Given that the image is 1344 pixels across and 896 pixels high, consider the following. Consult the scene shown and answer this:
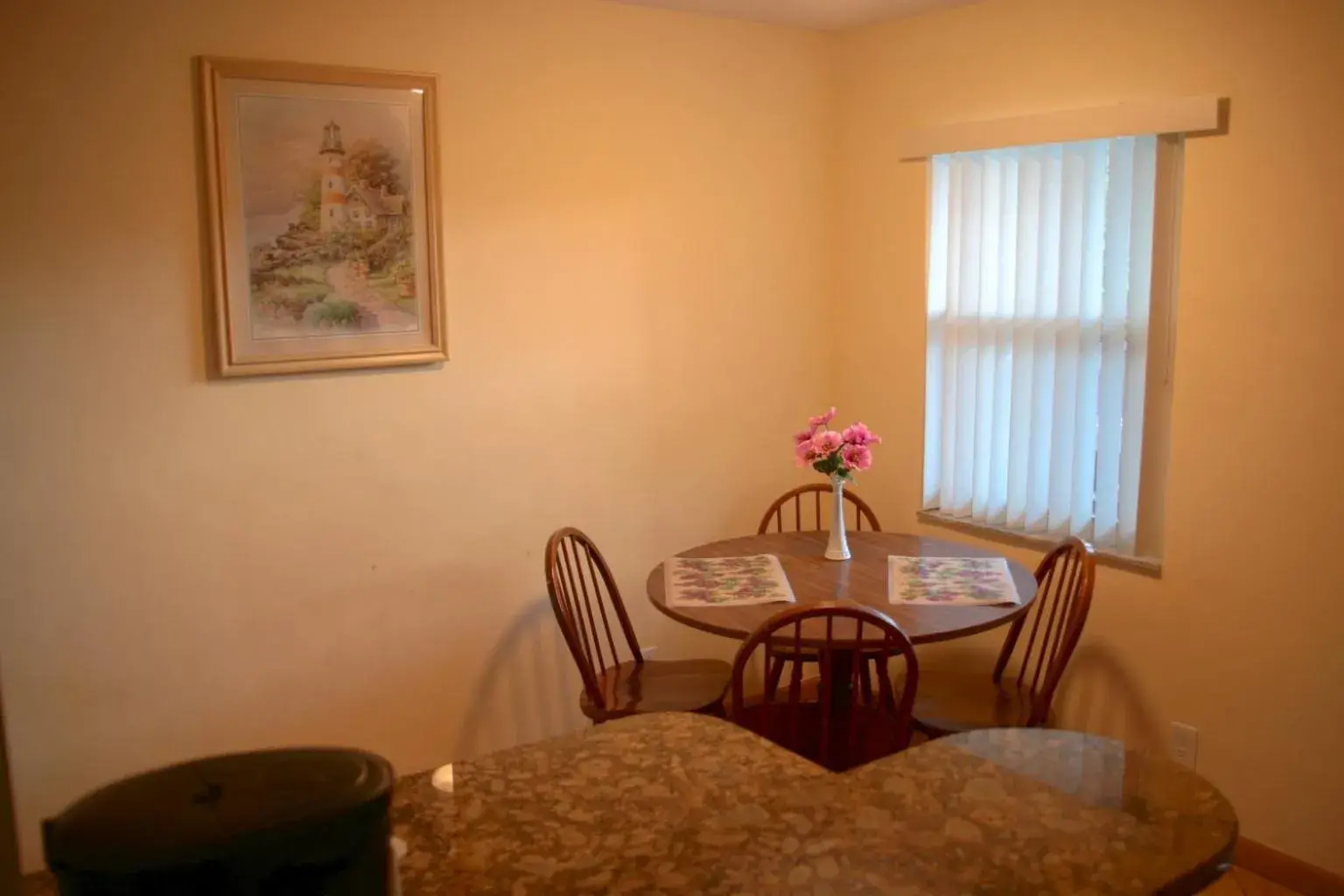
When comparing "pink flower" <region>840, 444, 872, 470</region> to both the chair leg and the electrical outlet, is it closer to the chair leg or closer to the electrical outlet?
the chair leg

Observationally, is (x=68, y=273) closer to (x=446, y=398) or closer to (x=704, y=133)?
(x=446, y=398)

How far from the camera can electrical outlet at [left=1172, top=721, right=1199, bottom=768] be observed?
9.70ft

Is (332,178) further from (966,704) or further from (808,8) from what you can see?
(966,704)

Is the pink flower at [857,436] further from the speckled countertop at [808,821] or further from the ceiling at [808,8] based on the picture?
the speckled countertop at [808,821]

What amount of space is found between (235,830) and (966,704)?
7.78 ft

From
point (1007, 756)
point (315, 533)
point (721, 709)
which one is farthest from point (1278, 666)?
point (315, 533)

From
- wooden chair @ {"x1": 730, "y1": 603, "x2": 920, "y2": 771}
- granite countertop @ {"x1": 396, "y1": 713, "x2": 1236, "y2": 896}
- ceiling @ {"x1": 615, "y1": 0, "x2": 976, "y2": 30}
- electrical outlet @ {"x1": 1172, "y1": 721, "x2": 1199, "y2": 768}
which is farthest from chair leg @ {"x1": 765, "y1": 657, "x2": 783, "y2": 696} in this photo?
ceiling @ {"x1": 615, "y1": 0, "x2": 976, "y2": 30}

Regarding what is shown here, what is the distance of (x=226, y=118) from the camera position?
269 centimetres

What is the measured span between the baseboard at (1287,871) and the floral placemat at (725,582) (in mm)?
1285

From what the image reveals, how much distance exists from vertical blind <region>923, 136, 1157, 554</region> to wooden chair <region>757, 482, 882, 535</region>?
235 mm

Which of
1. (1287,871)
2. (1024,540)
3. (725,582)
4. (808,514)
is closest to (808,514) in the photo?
(808,514)

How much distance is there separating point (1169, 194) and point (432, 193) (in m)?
1.94

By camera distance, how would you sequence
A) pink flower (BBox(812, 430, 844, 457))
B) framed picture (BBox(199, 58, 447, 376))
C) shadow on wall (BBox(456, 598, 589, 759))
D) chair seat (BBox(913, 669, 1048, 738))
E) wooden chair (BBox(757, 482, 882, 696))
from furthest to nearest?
1. wooden chair (BBox(757, 482, 882, 696))
2. shadow on wall (BBox(456, 598, 589, 759))
3. pink flower (BBox(812, 430, 844, 457))
4. chair seat (BBox(913, 669, 1048, 738))
5. framed picture (BBox(199, 58, 447, 376))

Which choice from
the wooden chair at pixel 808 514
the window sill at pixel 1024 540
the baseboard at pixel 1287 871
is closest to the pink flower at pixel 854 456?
the wooden chair at pixel 808 514
